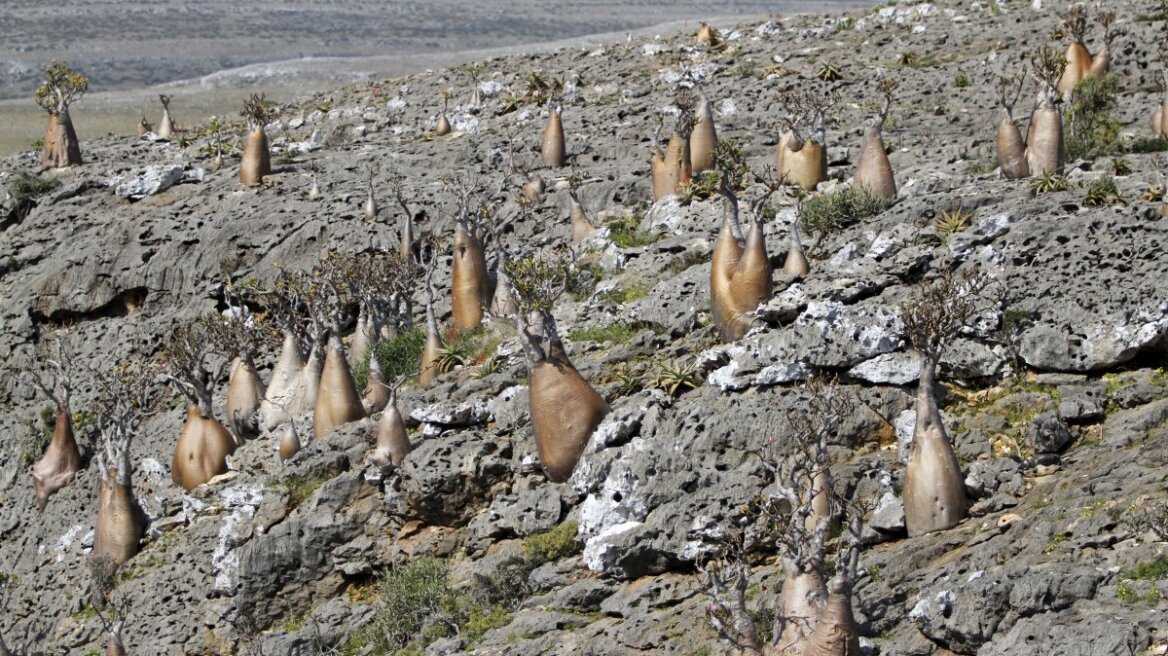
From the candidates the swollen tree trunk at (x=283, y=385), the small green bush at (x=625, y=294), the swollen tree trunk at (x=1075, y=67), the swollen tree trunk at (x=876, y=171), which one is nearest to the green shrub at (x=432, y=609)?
the small green bush at (x=625, y=294)

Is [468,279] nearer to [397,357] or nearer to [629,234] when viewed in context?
[397,357]

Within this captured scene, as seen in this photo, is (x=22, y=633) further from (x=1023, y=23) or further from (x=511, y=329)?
(x=1023, y=23)

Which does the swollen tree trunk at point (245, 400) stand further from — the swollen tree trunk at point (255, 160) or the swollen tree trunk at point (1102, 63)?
the swollen tree trunk at point (1102, 63)

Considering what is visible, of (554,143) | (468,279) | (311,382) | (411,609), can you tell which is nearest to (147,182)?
(554,143)

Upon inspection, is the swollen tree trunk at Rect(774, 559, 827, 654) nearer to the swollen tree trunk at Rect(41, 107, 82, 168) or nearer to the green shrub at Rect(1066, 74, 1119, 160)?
the green shrub at Rect(1066, 74, 1119, 160)

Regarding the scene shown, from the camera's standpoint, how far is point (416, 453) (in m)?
20.3

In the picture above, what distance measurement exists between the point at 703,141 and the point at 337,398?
8949 mm

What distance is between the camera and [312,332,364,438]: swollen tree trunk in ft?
76.5

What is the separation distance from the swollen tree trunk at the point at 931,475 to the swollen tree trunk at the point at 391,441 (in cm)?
756

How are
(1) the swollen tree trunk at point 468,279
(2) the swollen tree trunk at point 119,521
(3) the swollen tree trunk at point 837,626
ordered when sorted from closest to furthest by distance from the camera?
(3) the swollen tree trunk at point 837,626 < (2) the swollen tree trunk at point 119,521 < (1) the swollen tree trunk at point 468,279

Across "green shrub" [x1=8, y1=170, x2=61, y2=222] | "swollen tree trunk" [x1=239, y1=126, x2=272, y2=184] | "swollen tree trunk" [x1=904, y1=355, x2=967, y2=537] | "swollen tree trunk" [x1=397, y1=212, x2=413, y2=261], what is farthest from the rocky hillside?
"green shrub" [x1=8, y1=170, x2=61, y2=222]

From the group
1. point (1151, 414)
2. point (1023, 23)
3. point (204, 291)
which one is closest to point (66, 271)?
point (204, 291)

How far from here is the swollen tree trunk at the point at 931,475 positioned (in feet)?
48.8

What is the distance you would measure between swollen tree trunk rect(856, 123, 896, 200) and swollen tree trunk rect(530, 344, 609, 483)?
7.23 meters
